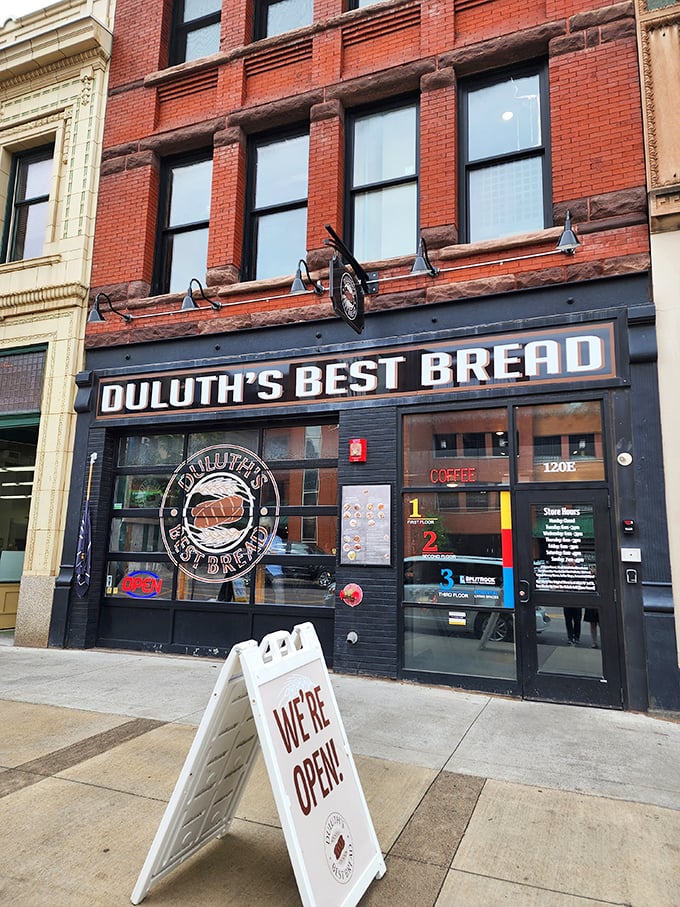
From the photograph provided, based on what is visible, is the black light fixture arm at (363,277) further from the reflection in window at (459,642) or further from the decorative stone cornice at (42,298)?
the decorative stone cornice at (42,298)

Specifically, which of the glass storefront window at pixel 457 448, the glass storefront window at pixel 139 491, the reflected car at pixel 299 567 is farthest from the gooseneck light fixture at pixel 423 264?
the glass storefront window at pixel 139 491

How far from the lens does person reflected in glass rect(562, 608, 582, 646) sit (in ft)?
21.4

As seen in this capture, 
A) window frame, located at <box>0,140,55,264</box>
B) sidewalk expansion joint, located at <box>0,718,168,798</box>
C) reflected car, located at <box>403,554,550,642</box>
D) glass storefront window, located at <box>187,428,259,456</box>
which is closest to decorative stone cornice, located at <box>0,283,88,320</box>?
window frame, located at <box>0,140,55,264</box>

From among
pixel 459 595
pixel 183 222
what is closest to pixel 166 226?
pixel 183 222

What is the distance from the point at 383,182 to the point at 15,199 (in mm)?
7264

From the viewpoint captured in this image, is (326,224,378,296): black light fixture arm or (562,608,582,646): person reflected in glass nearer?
(562,608,582,646): person reflected in glass

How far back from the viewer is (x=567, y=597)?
661cm

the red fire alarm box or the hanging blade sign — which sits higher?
the hanging blade sign

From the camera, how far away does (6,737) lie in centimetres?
515

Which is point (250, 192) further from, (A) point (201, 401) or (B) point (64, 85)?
(B) point (64, 85)

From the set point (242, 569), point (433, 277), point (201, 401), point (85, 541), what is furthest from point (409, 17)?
point (85, 541)

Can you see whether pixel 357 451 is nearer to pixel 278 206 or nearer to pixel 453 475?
pixel 453 475

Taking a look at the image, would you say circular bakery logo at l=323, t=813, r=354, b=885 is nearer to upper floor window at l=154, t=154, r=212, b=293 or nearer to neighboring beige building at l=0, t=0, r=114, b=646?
neighboring beige building at l=0, t=0, r=114, b=646

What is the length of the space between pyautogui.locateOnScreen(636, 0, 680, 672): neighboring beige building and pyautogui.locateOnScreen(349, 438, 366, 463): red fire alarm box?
11.2 feet
